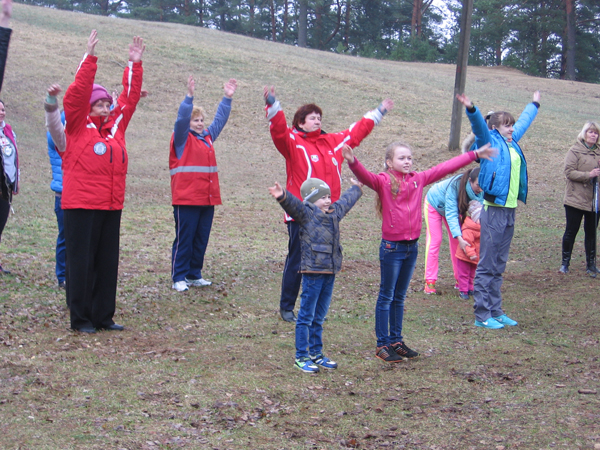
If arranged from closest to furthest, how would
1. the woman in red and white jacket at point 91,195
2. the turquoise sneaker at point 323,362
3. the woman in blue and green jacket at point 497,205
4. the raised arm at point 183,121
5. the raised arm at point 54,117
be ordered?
the turquoise sneaker at point 323,362 → the raised arm at point 54,117 → the woman in red and white jacket at point 91,195 → the woman in blue and green jacket at point 497,205 → the raised arm at point 183,121

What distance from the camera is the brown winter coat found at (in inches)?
363

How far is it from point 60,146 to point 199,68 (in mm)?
25346

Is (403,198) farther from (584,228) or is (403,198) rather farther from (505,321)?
(584,228)

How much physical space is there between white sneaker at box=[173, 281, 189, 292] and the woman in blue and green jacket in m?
3.50

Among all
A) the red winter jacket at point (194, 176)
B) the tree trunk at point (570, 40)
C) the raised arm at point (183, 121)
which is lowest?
the red winter jacket at point (194, 176)

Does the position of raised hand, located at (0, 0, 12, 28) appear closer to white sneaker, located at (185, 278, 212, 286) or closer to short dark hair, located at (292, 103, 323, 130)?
short dark hair, located at (292, 103, 323, 130)

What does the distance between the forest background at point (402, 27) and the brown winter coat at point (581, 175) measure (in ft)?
133

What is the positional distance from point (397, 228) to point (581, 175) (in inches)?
196

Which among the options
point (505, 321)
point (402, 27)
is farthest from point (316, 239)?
point (402, 27)

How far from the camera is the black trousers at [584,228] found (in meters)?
9.23

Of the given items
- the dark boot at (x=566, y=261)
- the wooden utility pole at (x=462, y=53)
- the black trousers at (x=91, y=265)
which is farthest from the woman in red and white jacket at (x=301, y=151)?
the wooden utility pole at (x=462, y=53)

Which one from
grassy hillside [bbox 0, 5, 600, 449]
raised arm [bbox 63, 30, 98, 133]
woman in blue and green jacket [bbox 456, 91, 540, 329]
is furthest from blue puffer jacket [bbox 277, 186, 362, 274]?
woman in blue and green jacket [bbox 456, 91, 540, 329]

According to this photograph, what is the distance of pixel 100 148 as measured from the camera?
19.3ft

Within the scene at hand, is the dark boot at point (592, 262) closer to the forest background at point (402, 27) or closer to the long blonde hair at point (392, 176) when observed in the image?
the long blonde hair at point (392, 176)
